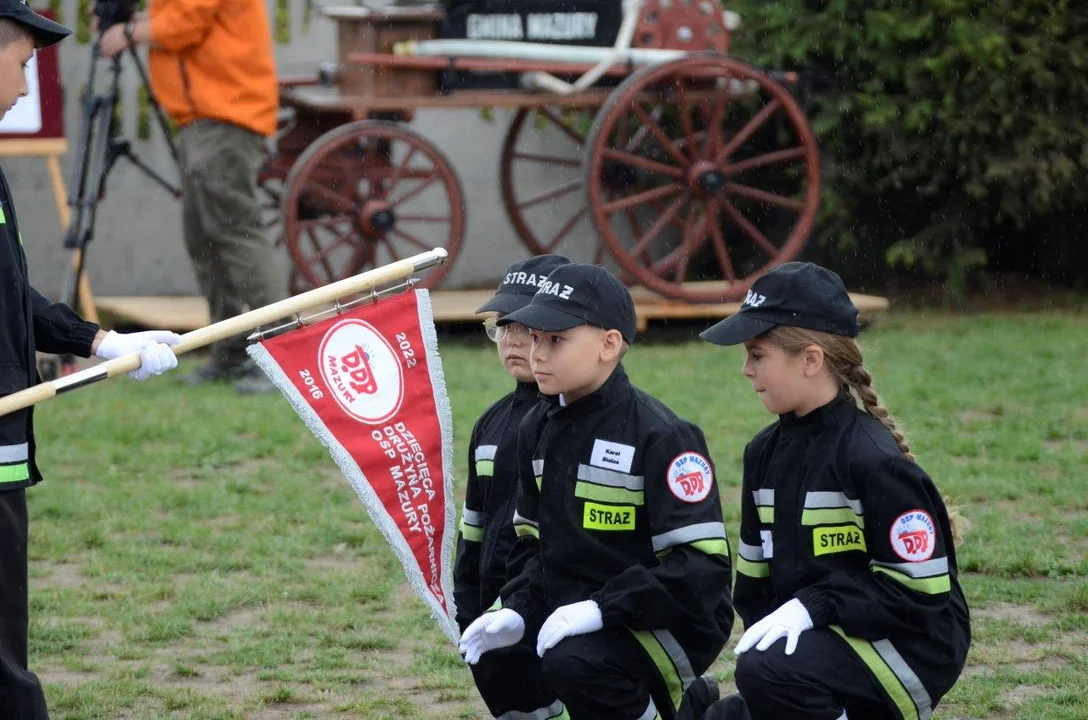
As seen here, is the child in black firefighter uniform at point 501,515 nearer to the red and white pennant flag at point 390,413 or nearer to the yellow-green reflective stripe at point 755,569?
the red and white pennant flag at point 390,413

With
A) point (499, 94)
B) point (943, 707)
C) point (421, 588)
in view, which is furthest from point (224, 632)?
point (499, 94)

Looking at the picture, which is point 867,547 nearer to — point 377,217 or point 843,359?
point 843,359

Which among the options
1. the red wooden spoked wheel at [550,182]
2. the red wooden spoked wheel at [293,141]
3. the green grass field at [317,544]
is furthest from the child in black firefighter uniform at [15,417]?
the red wooden spoked wheel at [550,182]

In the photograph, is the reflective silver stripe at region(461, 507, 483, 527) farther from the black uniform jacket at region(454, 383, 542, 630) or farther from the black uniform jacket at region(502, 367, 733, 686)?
the black uniform jacket at region(502, 367, 733, 686)

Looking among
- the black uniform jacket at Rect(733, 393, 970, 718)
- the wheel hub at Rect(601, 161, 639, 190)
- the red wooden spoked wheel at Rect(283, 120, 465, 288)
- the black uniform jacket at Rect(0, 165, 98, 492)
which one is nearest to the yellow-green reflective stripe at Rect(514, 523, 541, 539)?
the black uniform jacket at Rect(733, 393, 970, 718)

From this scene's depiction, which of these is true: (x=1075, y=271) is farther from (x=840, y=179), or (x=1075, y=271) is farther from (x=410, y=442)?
(x=410, y=442)

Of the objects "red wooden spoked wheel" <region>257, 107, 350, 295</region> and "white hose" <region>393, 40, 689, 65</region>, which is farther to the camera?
"red wooden spoked wheel" <region>257, 107, 350, 295</region>

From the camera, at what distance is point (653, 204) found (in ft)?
30.9

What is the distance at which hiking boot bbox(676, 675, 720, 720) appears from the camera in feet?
9.45

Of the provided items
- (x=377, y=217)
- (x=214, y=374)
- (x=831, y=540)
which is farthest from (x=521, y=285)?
(x=377, y=217)

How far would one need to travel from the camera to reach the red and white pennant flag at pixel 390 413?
122 inches

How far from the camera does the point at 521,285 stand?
3135mm

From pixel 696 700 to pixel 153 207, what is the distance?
7.28 meters

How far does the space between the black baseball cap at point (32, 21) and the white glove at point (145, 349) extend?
0.57 metres
